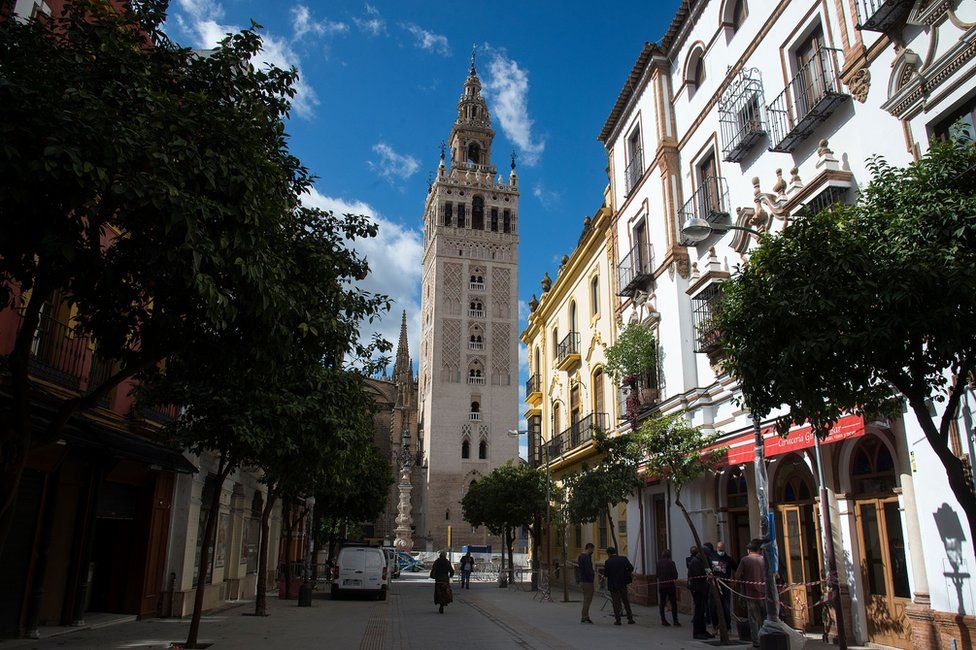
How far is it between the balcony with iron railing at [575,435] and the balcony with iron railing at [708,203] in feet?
23.8

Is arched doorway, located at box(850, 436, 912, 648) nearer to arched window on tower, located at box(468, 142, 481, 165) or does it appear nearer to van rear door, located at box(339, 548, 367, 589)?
van rear door, located at box(339, 548, 367, 589)

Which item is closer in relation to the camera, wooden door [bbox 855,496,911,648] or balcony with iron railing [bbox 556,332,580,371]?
wooden door [bbox 855,496,911,648]

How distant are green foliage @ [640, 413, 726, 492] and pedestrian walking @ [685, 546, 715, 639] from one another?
1.82m

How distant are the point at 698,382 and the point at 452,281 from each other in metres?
57.8

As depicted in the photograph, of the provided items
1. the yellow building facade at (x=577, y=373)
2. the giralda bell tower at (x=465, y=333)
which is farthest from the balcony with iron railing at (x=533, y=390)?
the giralda bell tower at (x=465, y=333)

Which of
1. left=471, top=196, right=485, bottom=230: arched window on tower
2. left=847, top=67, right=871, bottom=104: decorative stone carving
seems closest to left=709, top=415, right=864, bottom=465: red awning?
left=847, top=67, right=871, bottom=104: decorative stone carving

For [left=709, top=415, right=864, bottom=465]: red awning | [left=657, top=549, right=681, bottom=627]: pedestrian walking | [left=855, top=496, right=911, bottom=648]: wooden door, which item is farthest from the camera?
[left=657, top=549, right=681, bottom=627]: pedestrian walking

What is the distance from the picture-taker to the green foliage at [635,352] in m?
19.8

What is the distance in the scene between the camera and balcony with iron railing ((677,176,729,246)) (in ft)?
54.4

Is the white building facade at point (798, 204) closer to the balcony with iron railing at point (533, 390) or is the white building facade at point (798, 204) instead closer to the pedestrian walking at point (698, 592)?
the pedestrian walking at point (698, 592)

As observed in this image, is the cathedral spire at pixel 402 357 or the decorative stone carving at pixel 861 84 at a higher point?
the cathedral spire at pixel 402 357

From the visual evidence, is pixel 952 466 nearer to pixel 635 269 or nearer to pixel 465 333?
pixel 635 269

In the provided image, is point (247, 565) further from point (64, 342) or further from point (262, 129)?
point (262, 129)

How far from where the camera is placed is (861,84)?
12.0 meters
